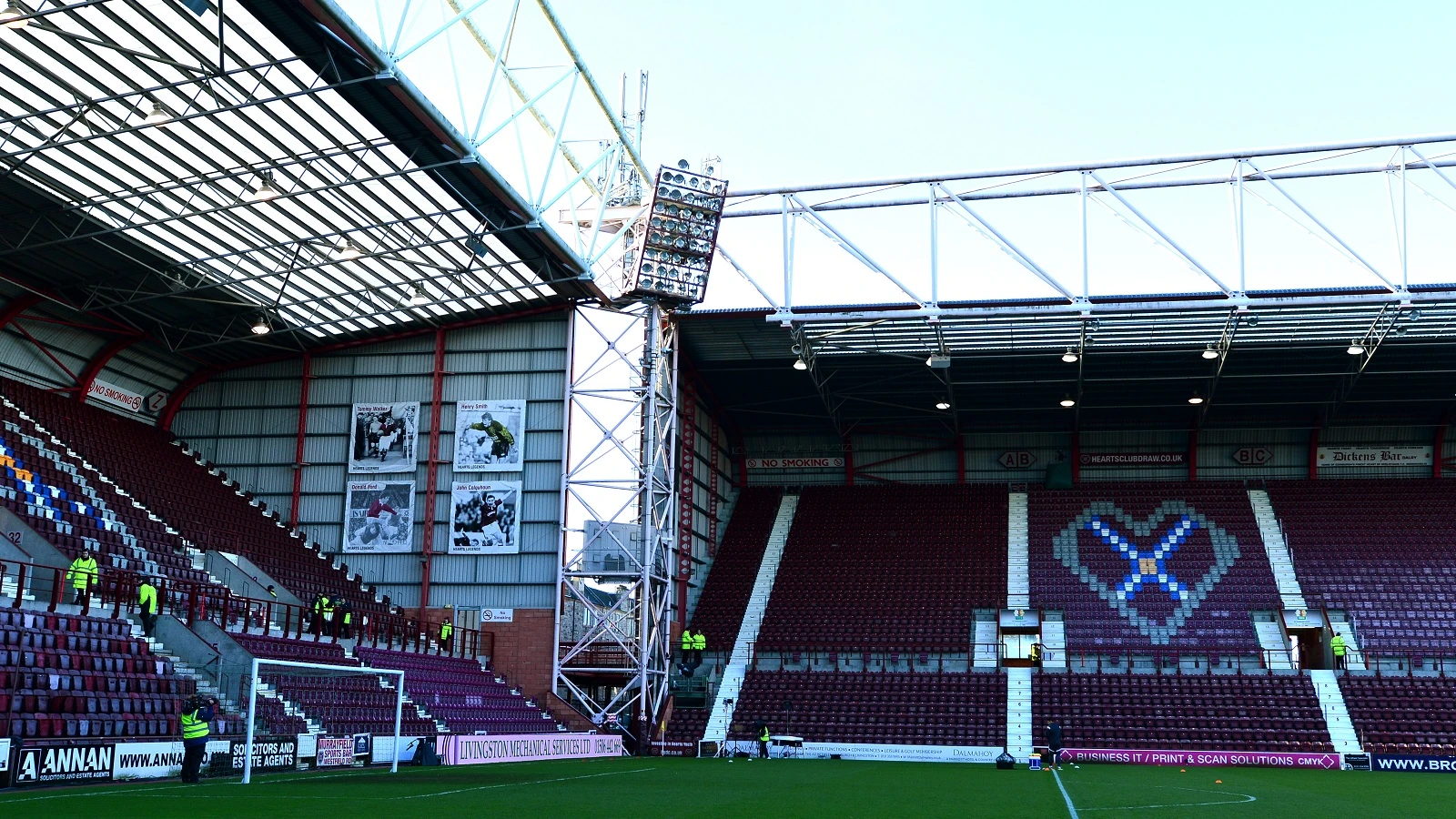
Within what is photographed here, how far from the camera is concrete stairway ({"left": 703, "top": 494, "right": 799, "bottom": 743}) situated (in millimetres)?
36312

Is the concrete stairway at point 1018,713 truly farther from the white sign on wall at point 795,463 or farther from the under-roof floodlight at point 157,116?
the under-roof floodlight at point 157,116

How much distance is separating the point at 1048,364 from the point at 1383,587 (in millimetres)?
12898

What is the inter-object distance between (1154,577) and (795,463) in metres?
14.5

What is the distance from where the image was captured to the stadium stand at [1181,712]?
108 feet

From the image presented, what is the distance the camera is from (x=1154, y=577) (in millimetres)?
42188

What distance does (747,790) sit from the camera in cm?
1853

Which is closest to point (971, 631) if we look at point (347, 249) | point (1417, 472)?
point (1417, 472)

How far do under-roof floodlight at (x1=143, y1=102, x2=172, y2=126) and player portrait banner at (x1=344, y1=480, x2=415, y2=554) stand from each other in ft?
51.5

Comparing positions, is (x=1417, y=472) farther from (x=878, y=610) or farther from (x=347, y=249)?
(x=347, y=249)

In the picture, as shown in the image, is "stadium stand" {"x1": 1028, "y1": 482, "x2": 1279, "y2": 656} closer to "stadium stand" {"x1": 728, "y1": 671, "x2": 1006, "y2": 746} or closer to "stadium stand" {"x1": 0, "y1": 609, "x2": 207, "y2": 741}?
"stadium stand" {"x1": 728, "y1": 671, "x2": 1006, "y2": 746}

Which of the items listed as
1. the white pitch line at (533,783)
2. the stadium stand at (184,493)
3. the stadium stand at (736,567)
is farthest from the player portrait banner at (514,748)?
the stadium stand at (736,567)

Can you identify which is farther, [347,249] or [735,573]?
[735,573]

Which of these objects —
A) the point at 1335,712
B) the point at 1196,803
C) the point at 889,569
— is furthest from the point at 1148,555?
the point at 1196,803

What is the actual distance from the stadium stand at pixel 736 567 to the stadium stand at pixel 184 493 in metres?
11.1
